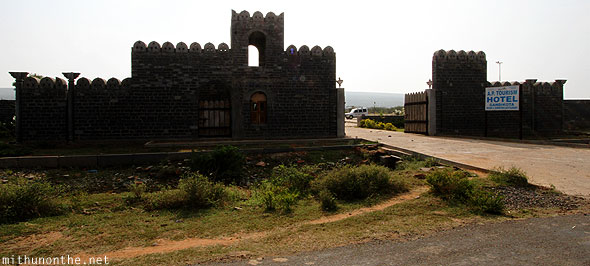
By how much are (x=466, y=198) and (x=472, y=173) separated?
Answer: 238 cm

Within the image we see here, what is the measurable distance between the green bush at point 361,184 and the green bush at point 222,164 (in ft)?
11.2

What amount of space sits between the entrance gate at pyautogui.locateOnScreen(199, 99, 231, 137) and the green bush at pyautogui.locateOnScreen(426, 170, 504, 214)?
1158cm

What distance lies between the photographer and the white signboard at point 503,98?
Answer: 17553mm

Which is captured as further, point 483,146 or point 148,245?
point 483,146

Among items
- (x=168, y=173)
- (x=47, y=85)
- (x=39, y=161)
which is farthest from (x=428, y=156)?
(x=47, y=85)

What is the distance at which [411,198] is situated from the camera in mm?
7852

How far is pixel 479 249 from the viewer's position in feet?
16.4

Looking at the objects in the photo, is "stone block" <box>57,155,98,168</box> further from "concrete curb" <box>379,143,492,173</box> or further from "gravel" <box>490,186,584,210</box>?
"gravel" <box>490,186,584,210</box>

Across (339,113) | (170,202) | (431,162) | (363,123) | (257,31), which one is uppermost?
(257,31)

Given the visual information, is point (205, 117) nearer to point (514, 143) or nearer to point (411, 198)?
point (411, 198)

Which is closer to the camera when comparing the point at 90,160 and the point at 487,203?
A: the point at 487,203

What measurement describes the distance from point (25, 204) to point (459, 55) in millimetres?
19387

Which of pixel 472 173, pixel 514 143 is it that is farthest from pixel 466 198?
pixel 514 143

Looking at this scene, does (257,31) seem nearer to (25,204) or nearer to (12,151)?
(12,151)
